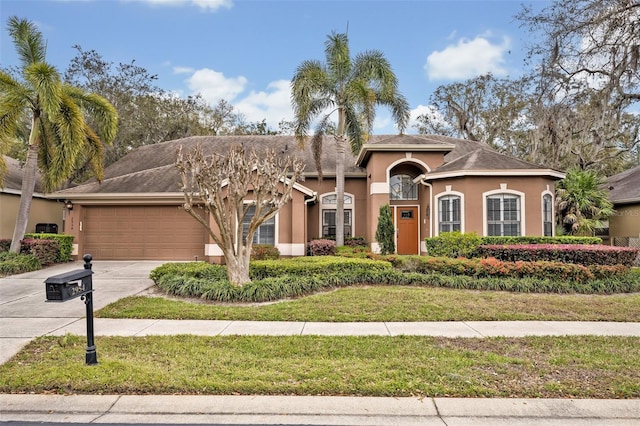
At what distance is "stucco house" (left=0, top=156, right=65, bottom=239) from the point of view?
56.6 feet

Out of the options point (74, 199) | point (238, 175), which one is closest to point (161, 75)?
point (74, 199)

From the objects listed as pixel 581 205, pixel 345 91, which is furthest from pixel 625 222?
pixel 345 91

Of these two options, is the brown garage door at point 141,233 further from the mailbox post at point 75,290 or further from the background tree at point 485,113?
the background tree at point 485,113

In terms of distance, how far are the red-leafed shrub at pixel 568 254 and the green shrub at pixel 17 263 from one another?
15.1 m

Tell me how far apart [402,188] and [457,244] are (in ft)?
17.7

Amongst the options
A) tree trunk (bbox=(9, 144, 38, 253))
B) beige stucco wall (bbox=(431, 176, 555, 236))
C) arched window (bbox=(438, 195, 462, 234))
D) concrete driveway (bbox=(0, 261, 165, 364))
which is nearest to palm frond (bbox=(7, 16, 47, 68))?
tree trunk (bbox=(9, 144, 38, 253))

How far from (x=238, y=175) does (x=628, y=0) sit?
8.92 meters

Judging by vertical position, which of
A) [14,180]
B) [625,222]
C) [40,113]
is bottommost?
[625,222]

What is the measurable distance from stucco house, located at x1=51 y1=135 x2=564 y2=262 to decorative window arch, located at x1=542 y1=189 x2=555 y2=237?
4 cm

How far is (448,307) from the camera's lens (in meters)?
8.21

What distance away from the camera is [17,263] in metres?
12.9

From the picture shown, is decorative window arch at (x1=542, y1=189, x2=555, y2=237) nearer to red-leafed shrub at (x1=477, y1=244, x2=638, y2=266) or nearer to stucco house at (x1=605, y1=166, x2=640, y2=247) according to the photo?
red-leafed shrub at (x1=477, y1=244, x2=638, y2=266)

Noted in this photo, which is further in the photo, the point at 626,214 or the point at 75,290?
the point at 626,214

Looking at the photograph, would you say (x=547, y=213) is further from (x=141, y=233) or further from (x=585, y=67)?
(x=141, y=233)
